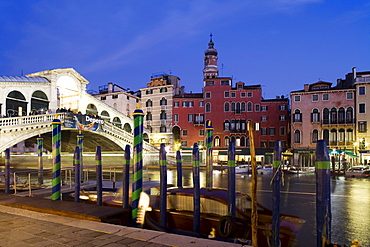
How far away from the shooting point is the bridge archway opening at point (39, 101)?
30259 millimetres

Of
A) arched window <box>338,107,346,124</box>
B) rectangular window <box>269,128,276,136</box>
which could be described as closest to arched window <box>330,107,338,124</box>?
arched window <box>338,107,346,124</box>

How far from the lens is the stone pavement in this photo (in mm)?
4316

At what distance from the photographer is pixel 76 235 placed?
15.7ft

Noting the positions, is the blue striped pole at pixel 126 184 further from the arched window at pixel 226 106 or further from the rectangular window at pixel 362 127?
the rectangular window at pixel 362 127

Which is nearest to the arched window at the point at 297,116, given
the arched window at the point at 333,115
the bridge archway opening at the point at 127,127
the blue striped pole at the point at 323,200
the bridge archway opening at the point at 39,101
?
the arched window at the point at 333,115

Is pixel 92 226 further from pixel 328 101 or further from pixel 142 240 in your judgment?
pixel 328 101

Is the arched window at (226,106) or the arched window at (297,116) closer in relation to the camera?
the arched window at (297,116)

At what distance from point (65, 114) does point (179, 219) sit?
22.5 metres

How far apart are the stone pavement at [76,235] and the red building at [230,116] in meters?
32.0

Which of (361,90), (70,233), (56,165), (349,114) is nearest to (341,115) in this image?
(349,114)

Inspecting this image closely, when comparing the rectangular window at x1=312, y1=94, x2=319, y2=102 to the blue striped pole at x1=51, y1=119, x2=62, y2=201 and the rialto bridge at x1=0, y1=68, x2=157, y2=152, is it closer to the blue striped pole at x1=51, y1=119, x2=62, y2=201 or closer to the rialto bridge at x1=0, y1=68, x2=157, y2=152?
the rialto bridge at x1=0, y1=68, x2=157, y2=152

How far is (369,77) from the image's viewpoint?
32.9 meters

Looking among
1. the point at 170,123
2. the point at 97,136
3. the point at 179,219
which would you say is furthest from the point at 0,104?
the point at 179,219

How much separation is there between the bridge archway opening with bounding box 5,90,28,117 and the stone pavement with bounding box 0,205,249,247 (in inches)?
999
